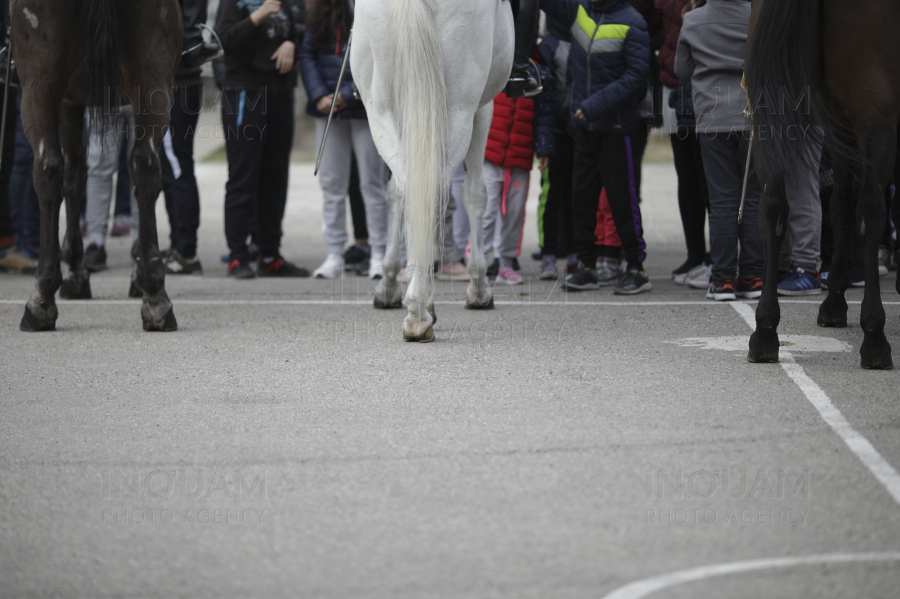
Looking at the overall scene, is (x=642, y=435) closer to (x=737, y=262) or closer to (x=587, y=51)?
(x=737, y=262)

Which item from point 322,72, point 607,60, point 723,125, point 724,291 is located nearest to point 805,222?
point 724,291

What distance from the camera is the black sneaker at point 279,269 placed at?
976cm

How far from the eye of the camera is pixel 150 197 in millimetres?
6727

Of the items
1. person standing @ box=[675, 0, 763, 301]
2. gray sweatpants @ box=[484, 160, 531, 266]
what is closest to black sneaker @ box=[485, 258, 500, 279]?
gray sweatpants @ box=[484, 160, 531, 266]

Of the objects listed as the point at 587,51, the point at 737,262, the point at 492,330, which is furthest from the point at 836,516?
the point at 587,51

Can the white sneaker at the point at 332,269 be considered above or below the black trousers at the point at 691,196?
below

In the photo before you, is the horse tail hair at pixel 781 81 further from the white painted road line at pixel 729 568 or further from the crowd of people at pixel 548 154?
the white painted road line at pixel 729 568

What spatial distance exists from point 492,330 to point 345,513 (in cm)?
336

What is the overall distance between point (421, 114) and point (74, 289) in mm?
3525

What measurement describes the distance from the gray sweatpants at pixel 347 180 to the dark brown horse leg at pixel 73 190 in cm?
227

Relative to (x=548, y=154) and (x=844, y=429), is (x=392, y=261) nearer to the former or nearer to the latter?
(x=548, y=154)

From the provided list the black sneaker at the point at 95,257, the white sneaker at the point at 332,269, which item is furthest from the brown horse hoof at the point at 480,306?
the black sneaker at the point at 95,257

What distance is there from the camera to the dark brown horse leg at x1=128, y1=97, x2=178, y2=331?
21.4 ft

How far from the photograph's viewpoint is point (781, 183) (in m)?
5.35
